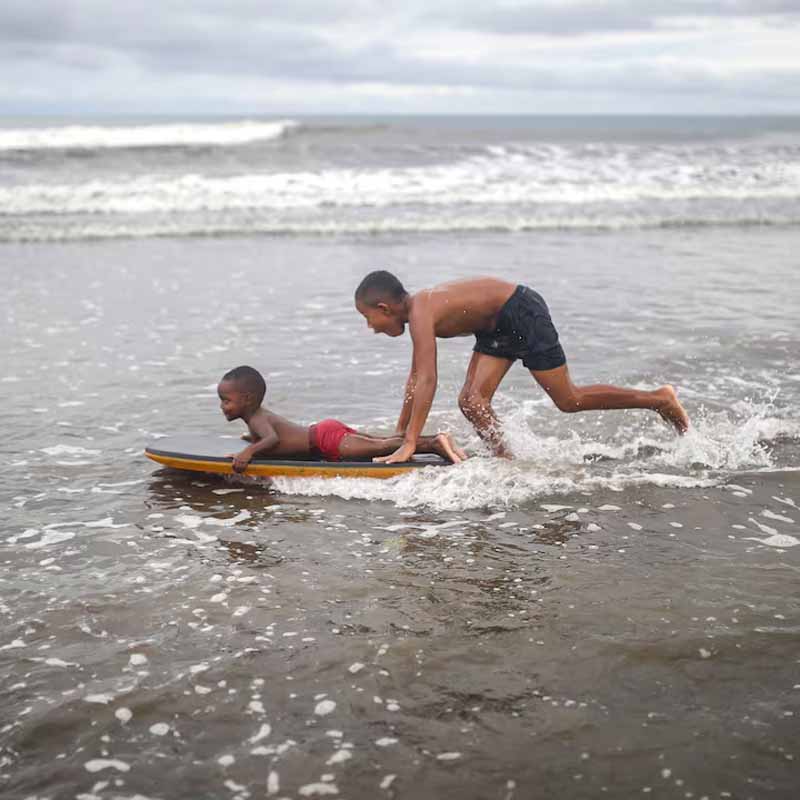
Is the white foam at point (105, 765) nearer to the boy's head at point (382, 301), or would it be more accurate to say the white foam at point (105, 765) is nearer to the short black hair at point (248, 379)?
the short black hair at point (248, 379)

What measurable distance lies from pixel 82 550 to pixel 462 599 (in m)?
1.94

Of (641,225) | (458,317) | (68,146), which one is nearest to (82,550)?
(458,317)

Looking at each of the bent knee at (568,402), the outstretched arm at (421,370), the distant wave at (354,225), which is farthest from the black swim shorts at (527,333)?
the distant wave at (354,225)

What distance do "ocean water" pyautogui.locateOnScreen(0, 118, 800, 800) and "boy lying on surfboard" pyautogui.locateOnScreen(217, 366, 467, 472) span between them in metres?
0.26

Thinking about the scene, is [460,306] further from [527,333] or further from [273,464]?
[273,464]

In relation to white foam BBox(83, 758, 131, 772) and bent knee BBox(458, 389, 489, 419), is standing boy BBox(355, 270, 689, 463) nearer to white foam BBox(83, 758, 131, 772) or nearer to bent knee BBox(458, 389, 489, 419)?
bent knee BBox(458, 389, 489, 419)

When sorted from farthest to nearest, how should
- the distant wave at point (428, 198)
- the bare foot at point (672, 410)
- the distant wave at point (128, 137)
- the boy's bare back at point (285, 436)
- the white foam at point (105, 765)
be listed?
the distant wave at point (128, 137) < the distant wave at point (428, 198) < the bare foot at point (672, 410) < the boy's bare back at point (285, 436) < the white foam at point (105, 765)

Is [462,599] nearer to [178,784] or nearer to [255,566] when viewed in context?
[255,566]

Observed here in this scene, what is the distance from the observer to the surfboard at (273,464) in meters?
5.70

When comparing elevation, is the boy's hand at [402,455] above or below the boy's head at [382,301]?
below

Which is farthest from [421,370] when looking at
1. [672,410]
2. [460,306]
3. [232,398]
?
[672,410]

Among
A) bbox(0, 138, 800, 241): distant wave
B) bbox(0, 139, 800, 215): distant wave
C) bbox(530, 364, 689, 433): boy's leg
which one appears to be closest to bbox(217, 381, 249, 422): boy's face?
bbox(530, 364, 689, 433): boy's leg

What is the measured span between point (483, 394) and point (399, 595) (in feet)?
6.57

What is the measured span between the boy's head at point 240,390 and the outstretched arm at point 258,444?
0.13 meters
